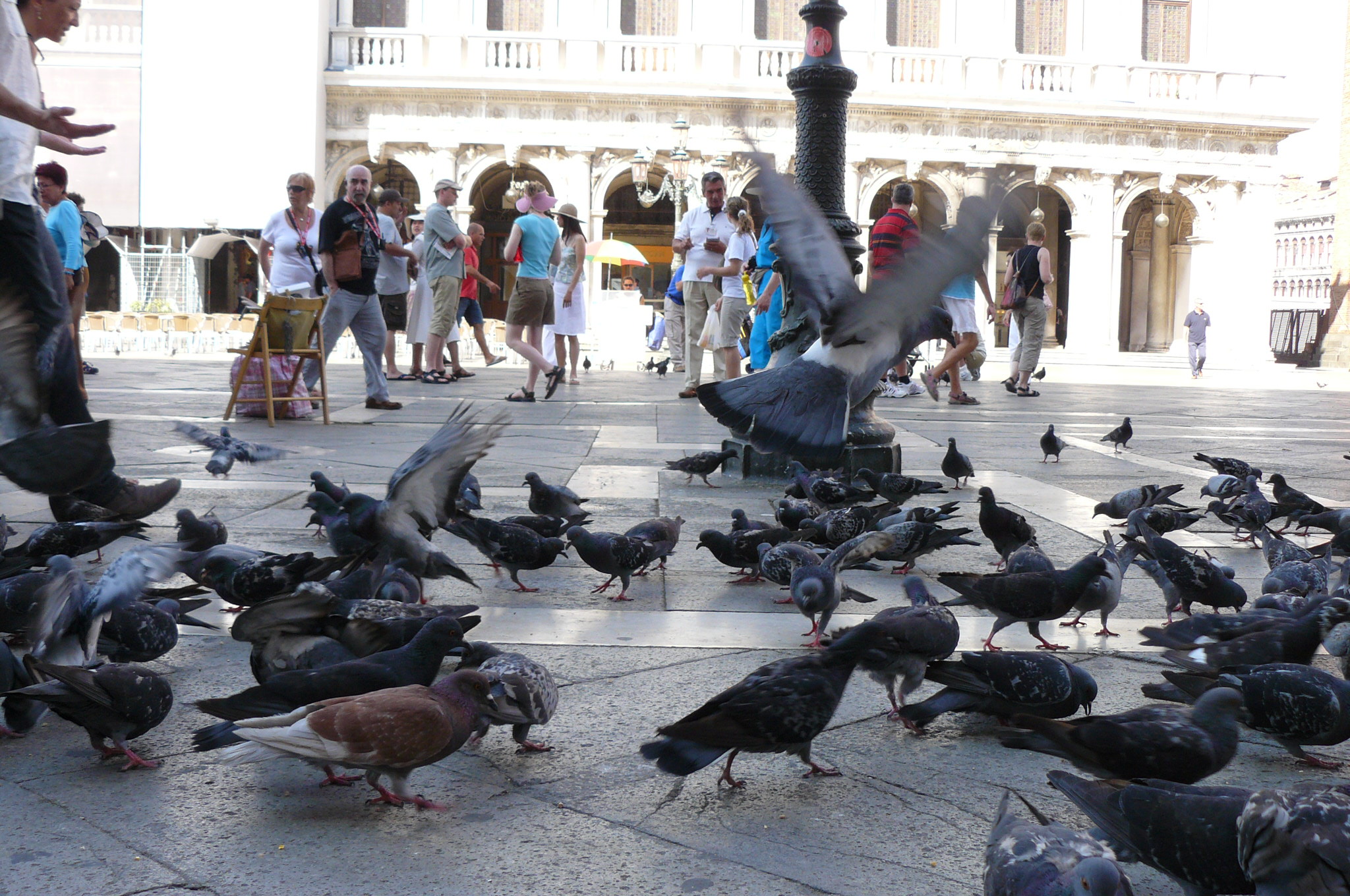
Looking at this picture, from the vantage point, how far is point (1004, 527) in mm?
4332

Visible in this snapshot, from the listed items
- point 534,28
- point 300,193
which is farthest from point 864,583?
point 534,28

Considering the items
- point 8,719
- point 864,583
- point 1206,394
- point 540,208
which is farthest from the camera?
point 1206,394

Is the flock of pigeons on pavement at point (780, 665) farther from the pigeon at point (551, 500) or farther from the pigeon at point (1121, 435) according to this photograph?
the pigeon at point (1121, 435)

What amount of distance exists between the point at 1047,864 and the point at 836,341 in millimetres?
3141

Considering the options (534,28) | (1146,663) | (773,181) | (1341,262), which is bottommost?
(1146,663)

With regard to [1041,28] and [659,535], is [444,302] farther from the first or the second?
[1041,28]

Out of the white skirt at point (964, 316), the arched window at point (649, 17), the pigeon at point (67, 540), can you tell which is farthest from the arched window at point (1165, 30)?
the pigeon at point (67, 540)

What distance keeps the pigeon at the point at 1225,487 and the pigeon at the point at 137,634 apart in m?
4.34

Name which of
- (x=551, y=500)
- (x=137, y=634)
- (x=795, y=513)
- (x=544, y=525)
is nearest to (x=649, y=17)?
(x=551, y=500)

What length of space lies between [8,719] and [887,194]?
102 ft

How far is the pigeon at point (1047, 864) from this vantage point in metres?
1.66

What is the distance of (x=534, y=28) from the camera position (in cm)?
2975

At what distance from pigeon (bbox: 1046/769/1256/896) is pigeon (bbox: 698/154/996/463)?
99.2 inches

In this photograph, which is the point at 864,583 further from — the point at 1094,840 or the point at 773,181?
the point at 1094,840
